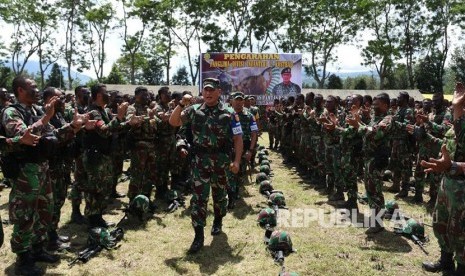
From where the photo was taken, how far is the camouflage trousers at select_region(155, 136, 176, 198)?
318 inches

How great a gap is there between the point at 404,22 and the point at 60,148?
130ft

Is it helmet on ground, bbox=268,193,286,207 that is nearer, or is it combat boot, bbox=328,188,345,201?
helmet on ground, bbox=268,193,286,207

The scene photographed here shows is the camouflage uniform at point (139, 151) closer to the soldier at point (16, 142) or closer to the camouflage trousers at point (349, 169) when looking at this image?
the soldier at point (16, 142)

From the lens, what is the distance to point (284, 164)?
44.9 ft

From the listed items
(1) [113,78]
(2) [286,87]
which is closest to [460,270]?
(2) [286,87]

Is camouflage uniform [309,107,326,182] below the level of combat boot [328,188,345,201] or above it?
above

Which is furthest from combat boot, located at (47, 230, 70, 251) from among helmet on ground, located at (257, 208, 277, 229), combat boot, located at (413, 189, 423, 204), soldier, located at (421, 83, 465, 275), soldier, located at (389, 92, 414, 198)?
soldier, located at (389, 92, 414, 198)

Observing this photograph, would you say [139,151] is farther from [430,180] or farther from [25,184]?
[430,180]

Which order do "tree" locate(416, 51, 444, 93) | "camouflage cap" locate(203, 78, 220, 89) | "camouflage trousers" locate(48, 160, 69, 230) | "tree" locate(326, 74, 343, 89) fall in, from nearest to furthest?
"camouflage cap" locate(203, 78, 220, 89) → "camouflage trousers" locate(48, 160, 69, 230) → "tree" locate(416, 51, 444, 93) → "tree" locate(326, 74, 343, 89)

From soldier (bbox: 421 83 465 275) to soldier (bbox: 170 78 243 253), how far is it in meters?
2.53

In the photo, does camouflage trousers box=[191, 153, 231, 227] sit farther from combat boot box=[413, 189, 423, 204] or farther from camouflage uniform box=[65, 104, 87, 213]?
combat boot box=[413, 189, 423, 204]

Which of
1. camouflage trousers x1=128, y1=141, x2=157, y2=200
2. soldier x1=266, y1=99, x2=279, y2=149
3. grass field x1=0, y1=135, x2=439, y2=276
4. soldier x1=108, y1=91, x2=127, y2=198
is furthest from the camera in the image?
soldier x1=266, y1=99, x2=279, y2=149

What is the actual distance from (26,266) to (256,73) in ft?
68.4

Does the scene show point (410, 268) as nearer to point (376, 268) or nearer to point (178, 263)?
point (376, 268)
